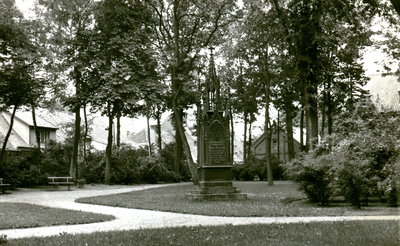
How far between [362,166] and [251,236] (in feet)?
22.5

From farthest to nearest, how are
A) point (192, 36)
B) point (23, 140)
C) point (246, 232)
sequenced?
point (23, 140) < point (192, 36) < point (246, 232)

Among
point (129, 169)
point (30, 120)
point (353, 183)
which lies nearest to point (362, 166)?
point (353, 183)

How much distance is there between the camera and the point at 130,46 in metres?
27.8

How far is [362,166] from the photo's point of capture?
13.6m

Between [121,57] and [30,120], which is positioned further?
[30,120]

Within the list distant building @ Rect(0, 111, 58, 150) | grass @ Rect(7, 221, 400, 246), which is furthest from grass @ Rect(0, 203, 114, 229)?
distant building @ Rect(0, 111, 58, 150)

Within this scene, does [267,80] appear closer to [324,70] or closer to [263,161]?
[324,70]

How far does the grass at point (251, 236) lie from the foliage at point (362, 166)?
4.15 m

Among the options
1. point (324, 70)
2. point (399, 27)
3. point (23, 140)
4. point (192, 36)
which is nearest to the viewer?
point (399, 27)

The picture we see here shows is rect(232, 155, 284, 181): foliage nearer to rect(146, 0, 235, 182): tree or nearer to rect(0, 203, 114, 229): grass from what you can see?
rect(146, 0, 235, 182): tree

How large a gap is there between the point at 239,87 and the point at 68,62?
1696 cm

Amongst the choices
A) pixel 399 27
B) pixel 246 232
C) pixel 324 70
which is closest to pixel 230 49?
pixel 324 70

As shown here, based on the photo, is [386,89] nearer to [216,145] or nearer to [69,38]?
[69,38]

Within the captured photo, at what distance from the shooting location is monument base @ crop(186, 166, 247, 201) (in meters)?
18.2
